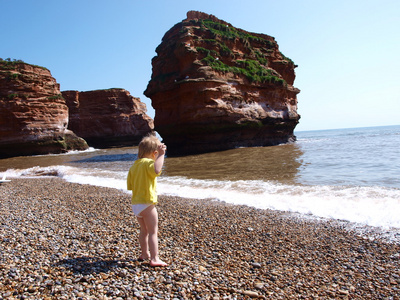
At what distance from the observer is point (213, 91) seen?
76.0 ft

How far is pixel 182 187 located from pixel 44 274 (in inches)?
257

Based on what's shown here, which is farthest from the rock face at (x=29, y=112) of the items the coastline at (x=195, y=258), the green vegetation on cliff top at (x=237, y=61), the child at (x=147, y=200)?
the child at (x=147, y=200)

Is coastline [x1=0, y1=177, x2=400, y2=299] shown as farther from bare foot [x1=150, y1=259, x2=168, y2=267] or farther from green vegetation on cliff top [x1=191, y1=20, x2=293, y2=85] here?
green vegetation on cliff top [x1=191, y1=20, x2=293, y2=85]

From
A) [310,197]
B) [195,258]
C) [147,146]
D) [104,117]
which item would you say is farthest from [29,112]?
[195,258]

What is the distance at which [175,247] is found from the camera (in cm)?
386

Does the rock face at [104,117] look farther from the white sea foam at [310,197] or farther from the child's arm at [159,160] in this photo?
the child's arm at [159,160]

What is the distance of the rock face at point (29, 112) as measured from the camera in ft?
98.5

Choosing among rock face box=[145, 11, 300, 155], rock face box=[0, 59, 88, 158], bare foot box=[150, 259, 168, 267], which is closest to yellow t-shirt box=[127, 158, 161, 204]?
bare foot box=[150, 259, 168, 267]

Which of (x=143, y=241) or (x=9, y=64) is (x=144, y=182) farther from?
(x=9, y=64)

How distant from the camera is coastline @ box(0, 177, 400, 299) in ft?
9.00

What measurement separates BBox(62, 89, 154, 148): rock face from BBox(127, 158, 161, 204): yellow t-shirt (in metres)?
Answer: 49.8

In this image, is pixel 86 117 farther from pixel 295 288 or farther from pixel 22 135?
pixel 295 288

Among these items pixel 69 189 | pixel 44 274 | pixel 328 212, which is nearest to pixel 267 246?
pixel 328 212

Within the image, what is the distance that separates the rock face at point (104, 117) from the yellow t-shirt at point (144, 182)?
49.8m
